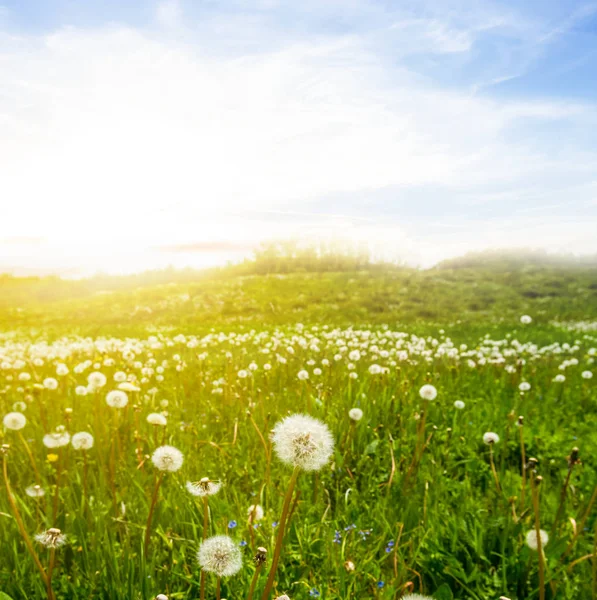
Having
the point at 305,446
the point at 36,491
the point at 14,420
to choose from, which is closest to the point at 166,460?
the point at 305,446

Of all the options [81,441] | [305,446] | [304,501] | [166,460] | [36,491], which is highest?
[305,446]

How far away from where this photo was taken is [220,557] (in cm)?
155

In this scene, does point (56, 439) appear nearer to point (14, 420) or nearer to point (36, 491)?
point (14, 420)

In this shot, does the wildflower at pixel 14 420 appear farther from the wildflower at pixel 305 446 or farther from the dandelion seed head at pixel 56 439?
the wildflower at pixel 305 446

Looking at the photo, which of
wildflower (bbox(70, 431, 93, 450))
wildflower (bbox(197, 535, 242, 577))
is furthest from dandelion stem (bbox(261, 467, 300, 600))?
wildflower (bbox(70, 431, 93, 450))

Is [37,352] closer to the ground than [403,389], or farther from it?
closer to the ground

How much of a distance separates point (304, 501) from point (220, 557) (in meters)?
1.43

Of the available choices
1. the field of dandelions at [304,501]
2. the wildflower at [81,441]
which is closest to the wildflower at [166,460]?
the field of dandelions at [304,501]

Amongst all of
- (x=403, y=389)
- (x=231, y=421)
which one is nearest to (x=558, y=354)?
(x=403, y=389)

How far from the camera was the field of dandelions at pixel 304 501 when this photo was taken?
2.13 m

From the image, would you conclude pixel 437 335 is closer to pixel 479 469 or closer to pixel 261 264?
pixel 479 469

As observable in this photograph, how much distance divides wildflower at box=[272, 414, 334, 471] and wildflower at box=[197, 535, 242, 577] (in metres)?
0.44

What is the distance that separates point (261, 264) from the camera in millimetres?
53750

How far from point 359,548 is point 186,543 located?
0.84m
